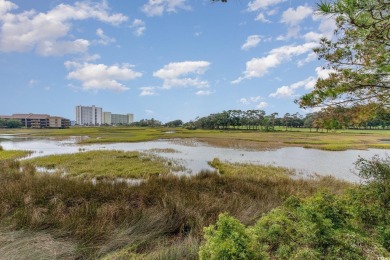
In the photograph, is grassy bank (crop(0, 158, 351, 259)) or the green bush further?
grassy bank (crop(0, 158, 351, 259))

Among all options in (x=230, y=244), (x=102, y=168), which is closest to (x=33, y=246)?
(x=230, y=244)

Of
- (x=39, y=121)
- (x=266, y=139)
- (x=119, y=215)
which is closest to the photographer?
(x=119, y=215)

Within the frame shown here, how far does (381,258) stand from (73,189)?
28.8 feet

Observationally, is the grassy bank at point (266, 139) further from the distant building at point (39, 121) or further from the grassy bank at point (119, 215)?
the distant building at point (39, 121)

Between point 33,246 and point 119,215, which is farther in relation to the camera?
point 119,215

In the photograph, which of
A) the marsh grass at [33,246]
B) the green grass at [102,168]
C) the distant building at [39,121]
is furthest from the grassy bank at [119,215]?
the distant building at [39,121]

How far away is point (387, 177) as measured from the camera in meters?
5.22

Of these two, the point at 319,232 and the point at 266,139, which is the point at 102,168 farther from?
the point at 266,139

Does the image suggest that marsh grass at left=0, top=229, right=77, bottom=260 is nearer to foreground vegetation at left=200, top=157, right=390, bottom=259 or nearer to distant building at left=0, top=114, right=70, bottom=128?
foreground vegetation at left=200, top=157, right=390, bottom=259

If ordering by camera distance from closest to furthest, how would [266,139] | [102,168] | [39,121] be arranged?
[102,168]
[266,139]
[39,121]

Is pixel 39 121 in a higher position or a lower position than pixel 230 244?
higher

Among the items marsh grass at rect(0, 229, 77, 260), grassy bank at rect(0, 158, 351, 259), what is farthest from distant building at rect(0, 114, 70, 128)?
marsh grass at rect(0, 229, 77, 260)

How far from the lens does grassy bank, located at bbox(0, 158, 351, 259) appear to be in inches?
183

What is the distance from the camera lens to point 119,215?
621 cm
